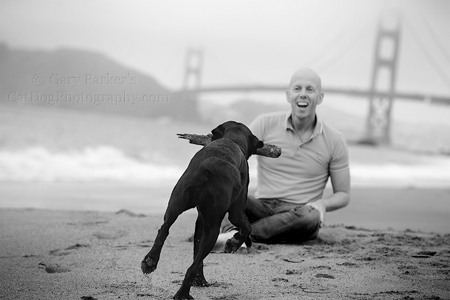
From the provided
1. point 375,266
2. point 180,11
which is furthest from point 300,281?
point 180,11

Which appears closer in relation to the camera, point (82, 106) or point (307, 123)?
point (307, 123)

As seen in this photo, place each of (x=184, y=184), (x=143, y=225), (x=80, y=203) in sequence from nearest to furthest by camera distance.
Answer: (x=184, y=184) < (x=143, y=225) < (x=80, y=203)

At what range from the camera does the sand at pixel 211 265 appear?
6.08ft

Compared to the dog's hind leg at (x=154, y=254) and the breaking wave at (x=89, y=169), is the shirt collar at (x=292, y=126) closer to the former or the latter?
the dog's hind leg at (x=154, y=254)

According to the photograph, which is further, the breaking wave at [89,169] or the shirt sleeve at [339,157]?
the breaking wave at [89,169]

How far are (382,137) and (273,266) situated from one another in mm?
25835

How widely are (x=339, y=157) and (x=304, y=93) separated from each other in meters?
0.44

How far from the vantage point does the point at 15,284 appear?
1.87 metres

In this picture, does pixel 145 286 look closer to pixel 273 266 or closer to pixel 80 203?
pixel 273 266

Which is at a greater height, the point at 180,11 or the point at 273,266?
the point at 180,11

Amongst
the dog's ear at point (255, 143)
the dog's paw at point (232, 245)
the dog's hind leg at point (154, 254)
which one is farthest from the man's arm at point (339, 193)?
the dog's hind leg at point (154, 254)

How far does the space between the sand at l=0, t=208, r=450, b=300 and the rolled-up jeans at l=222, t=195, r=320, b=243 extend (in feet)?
0.23
